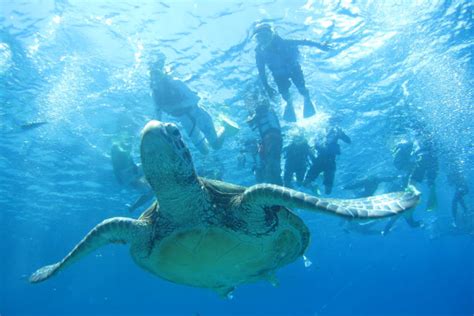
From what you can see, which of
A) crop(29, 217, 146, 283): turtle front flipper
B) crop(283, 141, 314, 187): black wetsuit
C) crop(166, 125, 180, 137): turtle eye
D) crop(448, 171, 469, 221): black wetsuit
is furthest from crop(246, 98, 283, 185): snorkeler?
crop(448, 171, 469, 221): black wetsuit

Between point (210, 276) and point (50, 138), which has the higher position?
point (210, 276)

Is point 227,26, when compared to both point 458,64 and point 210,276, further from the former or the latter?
point 458,64

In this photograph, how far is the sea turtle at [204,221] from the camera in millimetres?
3514

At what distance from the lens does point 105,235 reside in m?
4.70

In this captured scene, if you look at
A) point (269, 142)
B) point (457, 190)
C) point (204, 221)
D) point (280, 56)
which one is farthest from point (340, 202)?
point (457, 190)

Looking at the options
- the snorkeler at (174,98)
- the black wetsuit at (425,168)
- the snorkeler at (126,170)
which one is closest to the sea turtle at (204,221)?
the snorkeler at (174,98)

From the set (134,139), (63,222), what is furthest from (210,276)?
(63,222)

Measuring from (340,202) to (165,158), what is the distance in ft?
7.02

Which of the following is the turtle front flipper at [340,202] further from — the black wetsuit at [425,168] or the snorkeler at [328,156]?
the black wetsuit at [425,168]

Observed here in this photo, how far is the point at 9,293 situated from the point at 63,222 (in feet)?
273

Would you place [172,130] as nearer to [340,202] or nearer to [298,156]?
[340,202]

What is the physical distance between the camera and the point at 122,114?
15.5m

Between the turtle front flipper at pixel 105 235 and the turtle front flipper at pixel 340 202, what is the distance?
1.70 metres

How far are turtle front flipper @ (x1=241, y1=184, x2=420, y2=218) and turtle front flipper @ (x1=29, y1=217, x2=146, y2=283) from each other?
170 cm
